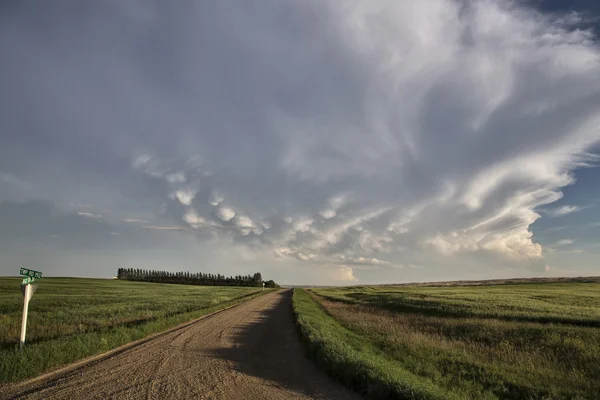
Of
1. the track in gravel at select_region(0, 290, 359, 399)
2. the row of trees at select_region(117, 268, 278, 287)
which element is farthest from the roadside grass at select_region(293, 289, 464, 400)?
the row of trees at select_region(117, 268, 278, 287)

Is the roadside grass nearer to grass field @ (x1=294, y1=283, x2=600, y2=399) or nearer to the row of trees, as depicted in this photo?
grass field @ (x1=294, y1=283, x2=600, y2=399)

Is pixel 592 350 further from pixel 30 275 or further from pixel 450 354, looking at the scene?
pixel 30 275

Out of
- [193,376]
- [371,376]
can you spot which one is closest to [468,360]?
[371,376]

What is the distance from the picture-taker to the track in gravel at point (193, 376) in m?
8.24

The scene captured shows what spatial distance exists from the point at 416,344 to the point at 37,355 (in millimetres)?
14420

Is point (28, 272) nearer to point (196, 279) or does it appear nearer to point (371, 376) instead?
point (371, 376)

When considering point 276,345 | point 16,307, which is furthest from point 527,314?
point 16,307

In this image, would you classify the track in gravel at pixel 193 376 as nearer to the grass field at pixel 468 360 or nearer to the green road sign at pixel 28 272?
the grass field at pixel 468 360

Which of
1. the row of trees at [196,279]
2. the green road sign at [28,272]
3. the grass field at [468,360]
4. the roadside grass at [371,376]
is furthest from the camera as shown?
the row of trees at [196,279]

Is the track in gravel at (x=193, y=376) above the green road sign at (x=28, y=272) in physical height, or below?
below

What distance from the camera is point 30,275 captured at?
12.7m

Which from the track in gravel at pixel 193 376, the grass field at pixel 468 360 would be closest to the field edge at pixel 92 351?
the track in gravel at pixel 193 376

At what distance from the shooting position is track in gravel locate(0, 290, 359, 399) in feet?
27.0

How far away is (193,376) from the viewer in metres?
9.67
